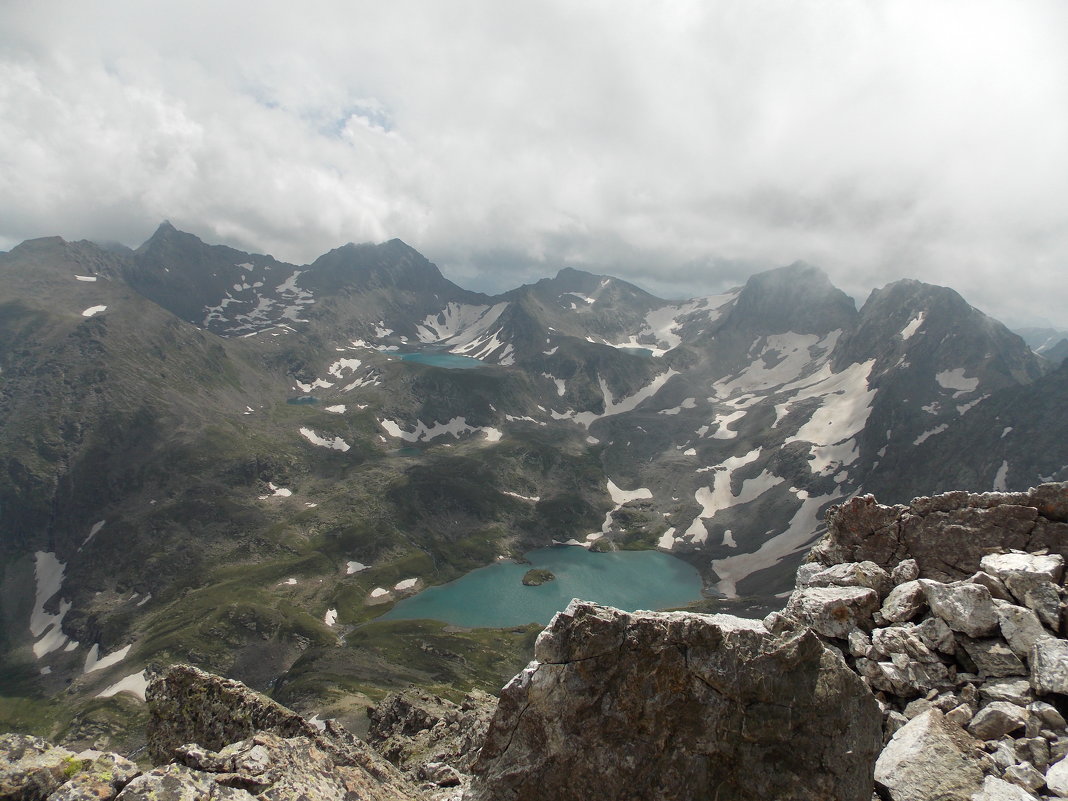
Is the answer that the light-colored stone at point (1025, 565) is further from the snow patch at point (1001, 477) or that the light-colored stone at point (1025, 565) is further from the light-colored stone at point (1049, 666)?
the snow patch at point (1001, 477)

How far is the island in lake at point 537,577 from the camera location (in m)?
183

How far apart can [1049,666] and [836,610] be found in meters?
4.80

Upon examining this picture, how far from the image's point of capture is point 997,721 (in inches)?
454

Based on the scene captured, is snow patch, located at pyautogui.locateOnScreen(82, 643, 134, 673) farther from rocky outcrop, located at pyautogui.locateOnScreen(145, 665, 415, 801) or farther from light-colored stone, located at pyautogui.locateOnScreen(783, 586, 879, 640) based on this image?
light-colored stone, located at pyautogui.locateOnScreen(783, 586, 879, 640)

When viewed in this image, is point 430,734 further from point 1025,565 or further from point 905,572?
point 1025,565

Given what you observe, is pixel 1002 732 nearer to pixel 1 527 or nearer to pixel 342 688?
pixel 342 688

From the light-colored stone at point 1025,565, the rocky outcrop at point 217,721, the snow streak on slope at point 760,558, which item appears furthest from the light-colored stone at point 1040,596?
the snow streak on slope at point 760,558

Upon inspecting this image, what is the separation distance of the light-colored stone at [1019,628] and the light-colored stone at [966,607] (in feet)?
0.68

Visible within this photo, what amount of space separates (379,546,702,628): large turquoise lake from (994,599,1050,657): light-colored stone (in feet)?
502

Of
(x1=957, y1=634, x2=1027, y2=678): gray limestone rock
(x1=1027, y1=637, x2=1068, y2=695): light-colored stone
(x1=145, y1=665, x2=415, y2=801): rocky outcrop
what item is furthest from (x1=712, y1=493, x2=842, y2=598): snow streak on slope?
(x1=145, y1=665, x2=415, y2=801): rocky outcrop

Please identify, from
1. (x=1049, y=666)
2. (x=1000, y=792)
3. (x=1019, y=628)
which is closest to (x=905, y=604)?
(x=1019, y=628)

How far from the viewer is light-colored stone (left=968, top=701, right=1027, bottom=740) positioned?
11.4 meters

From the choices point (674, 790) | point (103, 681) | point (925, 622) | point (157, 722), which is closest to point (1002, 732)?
point (925, 622)

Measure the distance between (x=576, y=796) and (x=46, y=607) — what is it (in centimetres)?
22944
